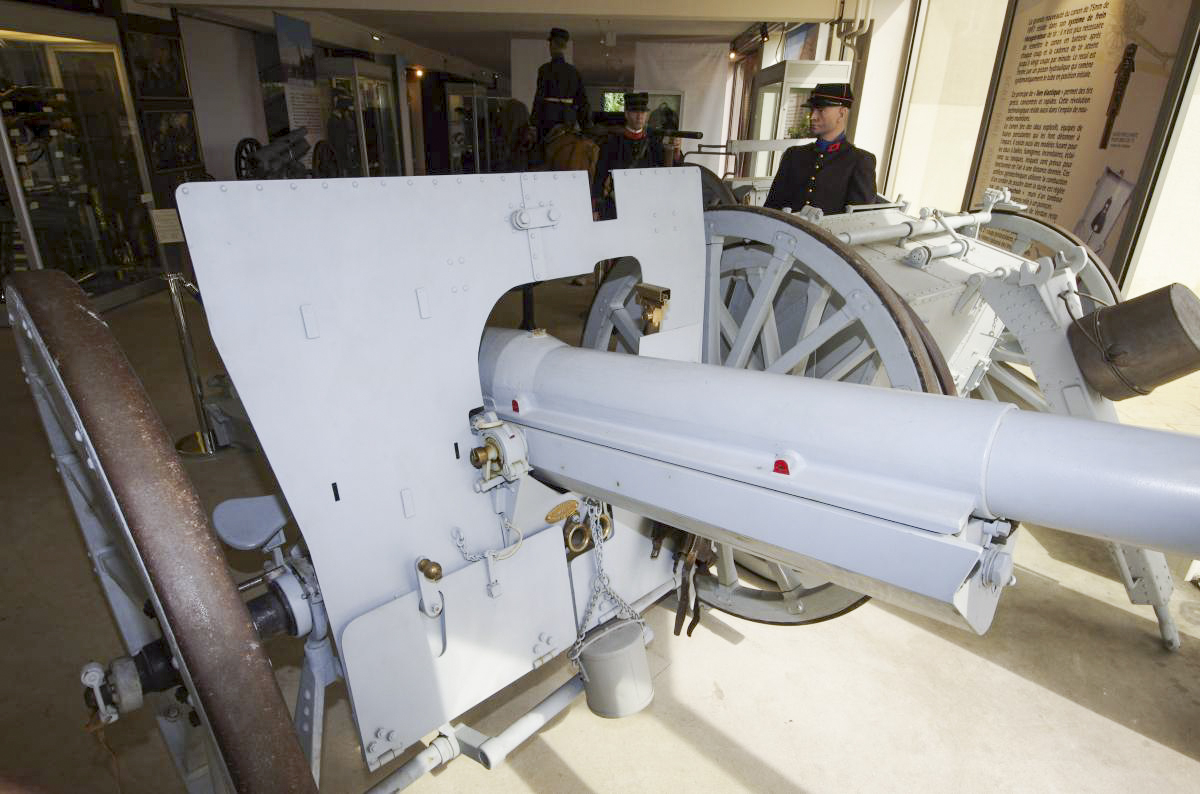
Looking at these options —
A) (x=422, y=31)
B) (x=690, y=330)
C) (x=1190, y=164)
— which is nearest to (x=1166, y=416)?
(x=1190, y=164)

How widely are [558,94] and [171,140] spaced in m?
4.13

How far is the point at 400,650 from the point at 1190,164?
4873 millimetres

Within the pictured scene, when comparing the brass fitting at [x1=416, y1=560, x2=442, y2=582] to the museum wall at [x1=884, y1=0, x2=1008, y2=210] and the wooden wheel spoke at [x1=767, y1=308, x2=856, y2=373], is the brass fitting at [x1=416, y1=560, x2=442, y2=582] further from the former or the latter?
the museum wall at [x1=884, y1=0, x2=1008, y2=210]

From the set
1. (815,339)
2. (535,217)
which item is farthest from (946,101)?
(535,217)

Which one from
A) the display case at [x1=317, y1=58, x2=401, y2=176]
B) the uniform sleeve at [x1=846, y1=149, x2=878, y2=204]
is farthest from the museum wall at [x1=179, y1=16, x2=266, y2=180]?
the uniform sleeve at [x1=846, y1=149, x2=878, y2=204]

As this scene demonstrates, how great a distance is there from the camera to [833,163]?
3740 millimetres

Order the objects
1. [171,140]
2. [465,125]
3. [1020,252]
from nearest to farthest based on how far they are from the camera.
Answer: [1020,252], [171,140], [465,125]

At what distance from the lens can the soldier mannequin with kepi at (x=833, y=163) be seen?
3695 millimetres

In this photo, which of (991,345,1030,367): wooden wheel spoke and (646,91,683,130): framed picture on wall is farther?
(646,91,683,130): framed picture on wall

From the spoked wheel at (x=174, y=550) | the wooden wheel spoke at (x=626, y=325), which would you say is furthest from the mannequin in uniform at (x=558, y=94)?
the spoked wheel at (x=174, y=550)

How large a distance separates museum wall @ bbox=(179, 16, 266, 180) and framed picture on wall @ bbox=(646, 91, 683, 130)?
4.95 m

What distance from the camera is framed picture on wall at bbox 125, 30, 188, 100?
6.68m

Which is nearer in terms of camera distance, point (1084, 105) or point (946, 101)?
point (1084, 105)

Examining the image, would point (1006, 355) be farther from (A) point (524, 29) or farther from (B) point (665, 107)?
(A) point (524, 29)
